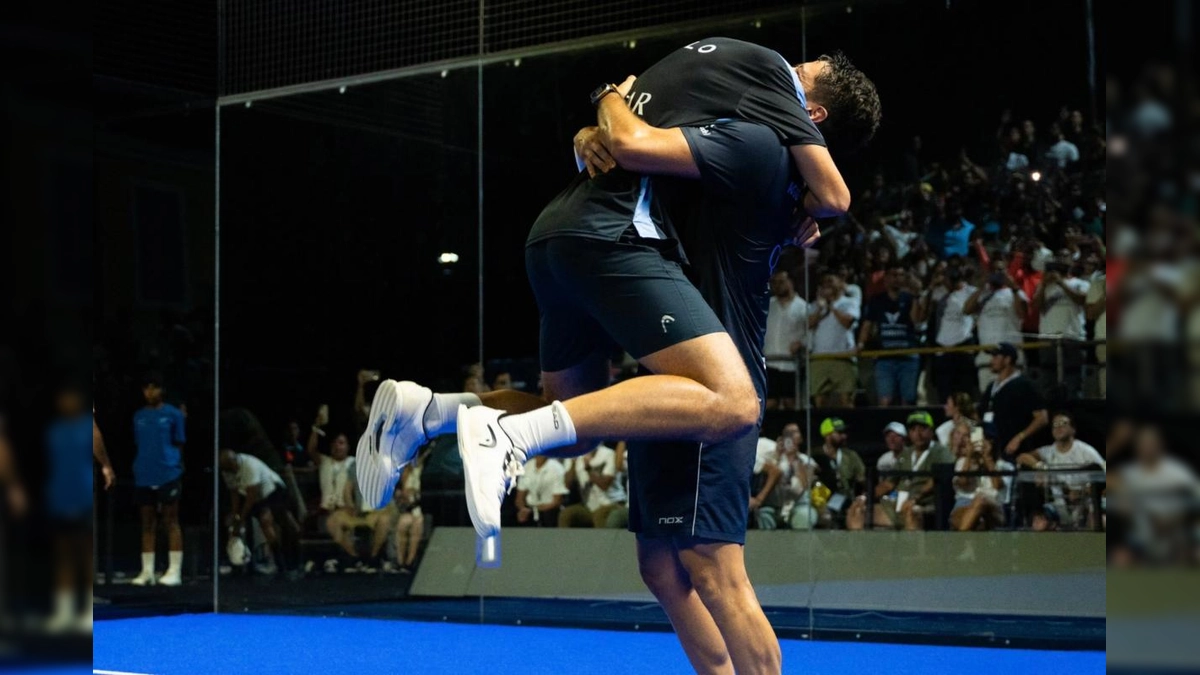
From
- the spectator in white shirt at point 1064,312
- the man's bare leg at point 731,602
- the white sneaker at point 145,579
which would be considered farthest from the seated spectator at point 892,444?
the white sneaker at point 145,579

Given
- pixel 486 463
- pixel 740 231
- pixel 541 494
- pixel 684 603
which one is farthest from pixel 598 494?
pixel 486 463

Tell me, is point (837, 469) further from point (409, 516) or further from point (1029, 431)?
point (409, 516)

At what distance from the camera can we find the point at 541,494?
24.5 ft

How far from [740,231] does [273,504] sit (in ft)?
19.5

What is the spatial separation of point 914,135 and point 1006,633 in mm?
2342

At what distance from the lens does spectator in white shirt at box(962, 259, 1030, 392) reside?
637cm

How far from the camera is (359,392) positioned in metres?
7.98

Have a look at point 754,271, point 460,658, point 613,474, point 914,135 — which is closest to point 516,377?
point 613,474

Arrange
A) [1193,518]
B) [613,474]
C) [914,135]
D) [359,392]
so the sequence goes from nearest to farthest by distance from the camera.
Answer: [1193,518] → [914,135] → [613,474] → [359,392]

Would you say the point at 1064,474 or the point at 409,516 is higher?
the point at 1064,474

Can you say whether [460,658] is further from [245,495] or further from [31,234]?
[31,234]

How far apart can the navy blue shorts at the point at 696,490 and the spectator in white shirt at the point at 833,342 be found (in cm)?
388

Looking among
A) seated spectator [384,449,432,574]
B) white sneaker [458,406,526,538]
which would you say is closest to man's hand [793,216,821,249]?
white sneaker [458,406,526,538]

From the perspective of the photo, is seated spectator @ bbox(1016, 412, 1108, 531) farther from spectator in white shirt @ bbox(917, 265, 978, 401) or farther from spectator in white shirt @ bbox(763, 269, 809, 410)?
spectator in white shirt @ bbox(763, 269, 809, 410)
